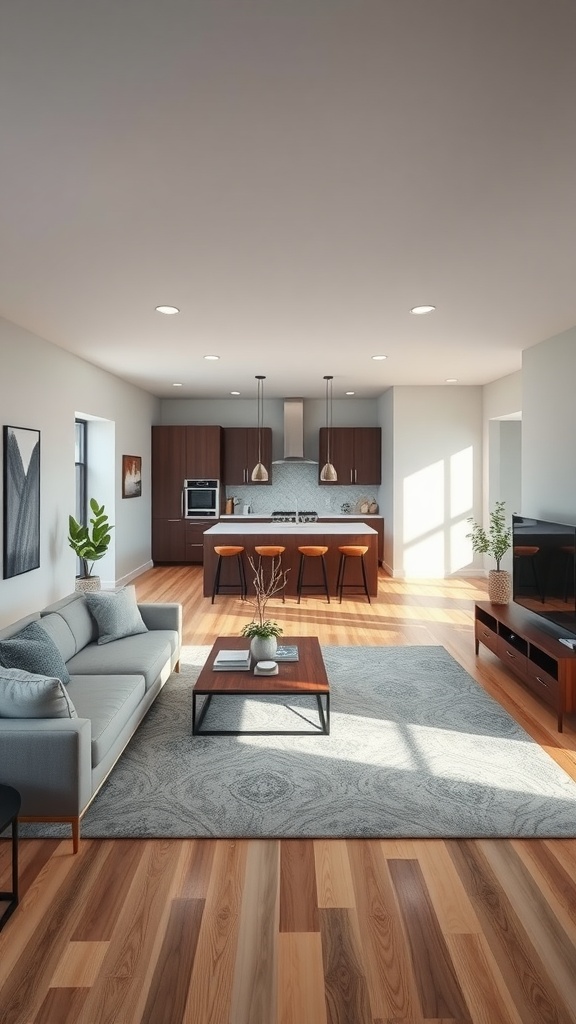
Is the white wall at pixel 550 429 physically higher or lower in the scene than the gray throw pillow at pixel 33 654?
higher

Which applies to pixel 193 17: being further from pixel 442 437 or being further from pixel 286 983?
pixel 442 437

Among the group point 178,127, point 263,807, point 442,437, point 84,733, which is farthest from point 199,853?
point 442,437

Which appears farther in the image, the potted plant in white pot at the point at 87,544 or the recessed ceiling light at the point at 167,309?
the potted plant in white pot at the point at 87,544

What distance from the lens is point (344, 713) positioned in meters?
3.97

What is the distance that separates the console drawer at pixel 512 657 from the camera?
14.2ft

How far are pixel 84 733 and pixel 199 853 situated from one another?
27.5 inches

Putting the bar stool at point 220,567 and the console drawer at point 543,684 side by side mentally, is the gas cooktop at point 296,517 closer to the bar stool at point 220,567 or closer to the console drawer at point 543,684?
the bar stool at point 220,567

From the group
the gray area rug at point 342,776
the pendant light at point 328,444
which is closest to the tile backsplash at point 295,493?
the pendant light at point 328,444

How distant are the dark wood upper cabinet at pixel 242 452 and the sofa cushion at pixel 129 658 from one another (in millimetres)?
6109

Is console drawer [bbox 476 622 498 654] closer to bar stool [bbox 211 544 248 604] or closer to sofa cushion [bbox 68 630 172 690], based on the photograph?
sofa cushion [bbox 68 630 172 690]

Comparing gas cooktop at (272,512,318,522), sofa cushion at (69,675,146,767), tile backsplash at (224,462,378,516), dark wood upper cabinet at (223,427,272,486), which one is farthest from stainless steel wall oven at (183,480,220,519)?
sofa cushion at (69,675,146,767)

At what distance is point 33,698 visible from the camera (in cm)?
261

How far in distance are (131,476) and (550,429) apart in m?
5.84

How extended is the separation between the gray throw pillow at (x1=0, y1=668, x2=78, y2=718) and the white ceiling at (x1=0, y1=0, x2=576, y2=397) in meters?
2.22
